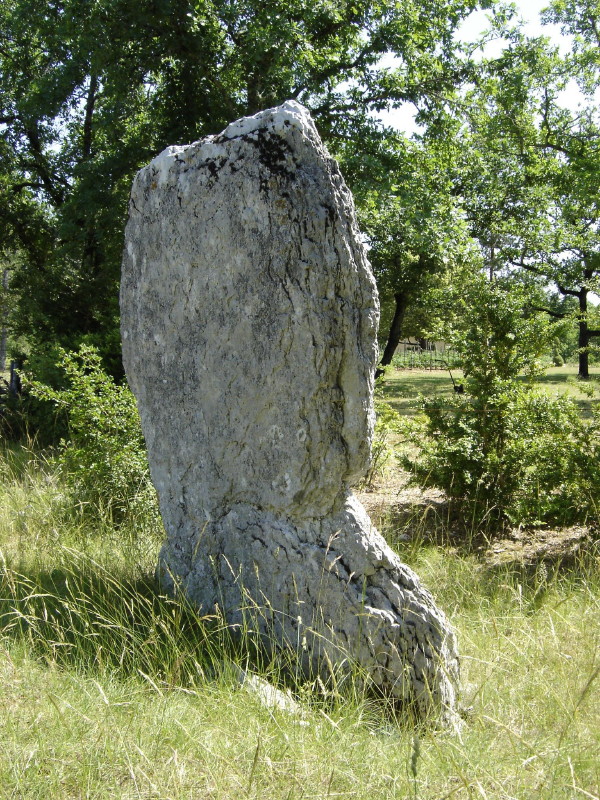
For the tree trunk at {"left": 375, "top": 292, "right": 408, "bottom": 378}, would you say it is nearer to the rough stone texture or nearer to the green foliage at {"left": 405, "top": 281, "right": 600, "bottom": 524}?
the green foliage at {"left": 405, "top": 281, "right": 600, "bottom": 524}

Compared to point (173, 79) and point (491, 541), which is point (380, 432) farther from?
point (173, 79)

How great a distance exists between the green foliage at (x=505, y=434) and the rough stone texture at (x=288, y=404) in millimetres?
2758

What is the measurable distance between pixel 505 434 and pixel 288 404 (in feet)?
11.4

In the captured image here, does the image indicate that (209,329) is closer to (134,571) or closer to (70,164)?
(134,571)

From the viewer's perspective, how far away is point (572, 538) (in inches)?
233

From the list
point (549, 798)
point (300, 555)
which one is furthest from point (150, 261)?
point (549, 798)

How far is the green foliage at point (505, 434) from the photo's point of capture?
557 centimetres

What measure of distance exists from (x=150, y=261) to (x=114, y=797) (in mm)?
2479

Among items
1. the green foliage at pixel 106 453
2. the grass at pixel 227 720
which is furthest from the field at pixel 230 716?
the green foliage at pixel 106 453

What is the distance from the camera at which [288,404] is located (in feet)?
10.6

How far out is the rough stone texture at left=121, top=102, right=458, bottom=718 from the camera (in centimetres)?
313

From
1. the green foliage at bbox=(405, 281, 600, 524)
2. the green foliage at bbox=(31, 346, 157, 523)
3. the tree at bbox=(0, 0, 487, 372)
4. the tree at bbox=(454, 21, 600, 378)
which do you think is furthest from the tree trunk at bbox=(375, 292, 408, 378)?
the green foliage at bbox=(31, 346, 157, 523)

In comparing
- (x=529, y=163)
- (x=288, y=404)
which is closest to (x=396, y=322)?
(x=529, y=163)

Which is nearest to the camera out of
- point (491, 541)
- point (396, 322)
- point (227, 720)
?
point (227, 720)
